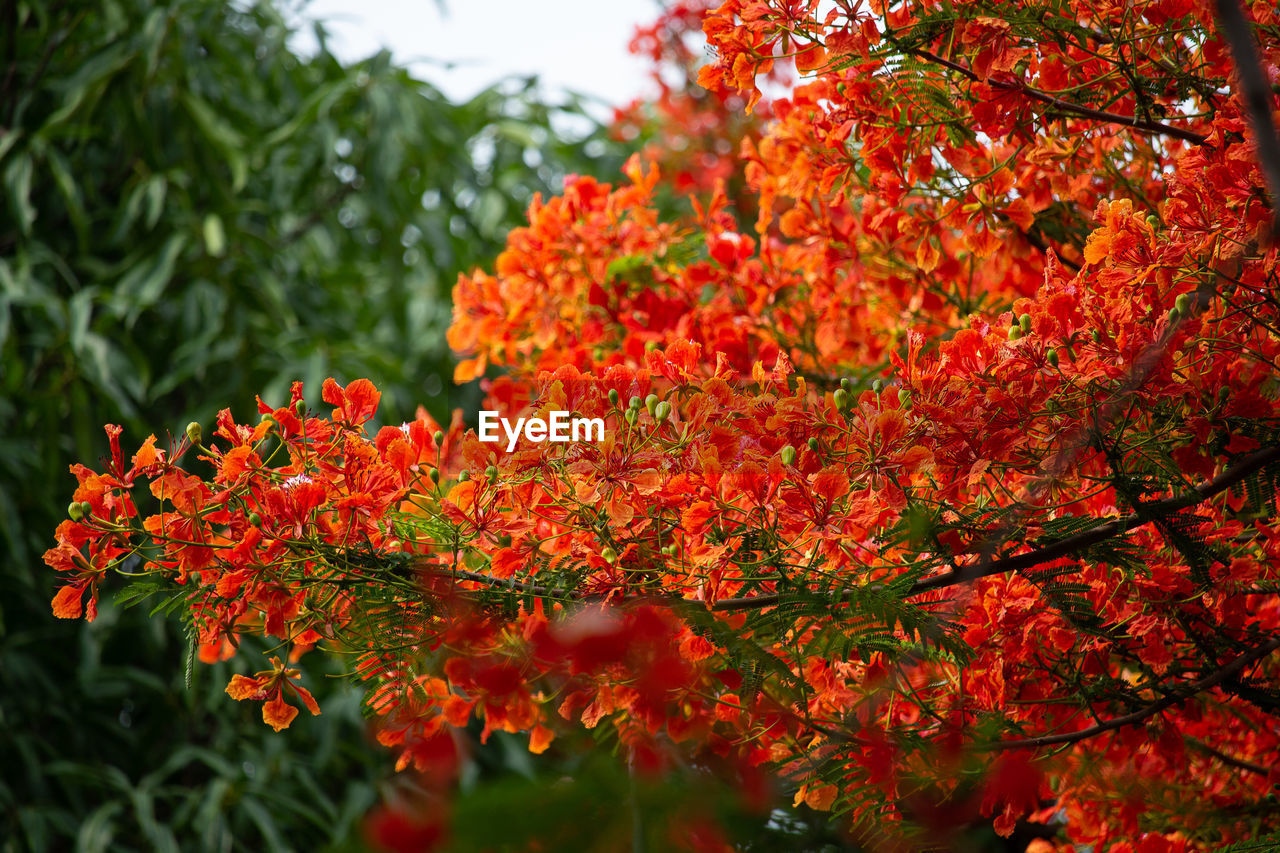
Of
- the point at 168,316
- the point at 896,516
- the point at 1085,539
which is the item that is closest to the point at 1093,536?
the point at 1085,539

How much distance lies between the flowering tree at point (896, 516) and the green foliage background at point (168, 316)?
1452 mm

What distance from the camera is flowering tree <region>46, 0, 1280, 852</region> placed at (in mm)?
772

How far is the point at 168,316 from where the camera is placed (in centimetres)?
248

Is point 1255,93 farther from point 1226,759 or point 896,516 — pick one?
point 1226,759

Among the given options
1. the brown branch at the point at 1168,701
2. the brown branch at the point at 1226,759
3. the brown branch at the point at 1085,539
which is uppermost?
the brown branch at the point at 1085,539

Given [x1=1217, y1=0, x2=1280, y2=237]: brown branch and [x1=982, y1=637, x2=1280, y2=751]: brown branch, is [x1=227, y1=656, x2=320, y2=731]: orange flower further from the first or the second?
[x1=1217, y1=0, x2=1280, y2=237]: brown branch

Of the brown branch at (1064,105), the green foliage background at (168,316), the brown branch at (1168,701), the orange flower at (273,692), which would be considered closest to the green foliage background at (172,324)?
the green foliage background at (168,316)

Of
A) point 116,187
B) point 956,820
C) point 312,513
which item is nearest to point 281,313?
point 116,187

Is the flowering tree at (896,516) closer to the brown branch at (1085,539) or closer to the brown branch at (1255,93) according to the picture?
the brown branch at (1085,539)
